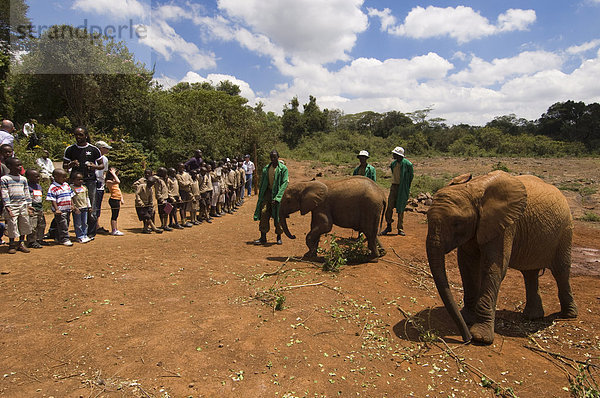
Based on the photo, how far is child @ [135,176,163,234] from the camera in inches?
353

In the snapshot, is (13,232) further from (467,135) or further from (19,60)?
(467,135)

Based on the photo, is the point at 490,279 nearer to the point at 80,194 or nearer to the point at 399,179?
the point at 399,179

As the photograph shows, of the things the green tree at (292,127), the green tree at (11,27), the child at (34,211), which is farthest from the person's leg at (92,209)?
the green tree at (292,127)

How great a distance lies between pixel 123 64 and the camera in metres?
19.9

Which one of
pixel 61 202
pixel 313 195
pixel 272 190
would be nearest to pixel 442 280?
pixel 313 195

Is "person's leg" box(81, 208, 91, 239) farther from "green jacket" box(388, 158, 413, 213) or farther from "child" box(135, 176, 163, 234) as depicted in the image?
"green jacket" box(388, 158, 413, 213)

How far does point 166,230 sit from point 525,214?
325 inches

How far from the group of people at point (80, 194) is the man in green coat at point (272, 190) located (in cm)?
271


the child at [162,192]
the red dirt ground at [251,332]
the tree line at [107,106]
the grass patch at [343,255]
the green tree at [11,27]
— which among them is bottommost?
the red dirt ground at [251,332]

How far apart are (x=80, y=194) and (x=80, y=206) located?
0.25 meters

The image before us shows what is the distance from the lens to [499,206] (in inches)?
163

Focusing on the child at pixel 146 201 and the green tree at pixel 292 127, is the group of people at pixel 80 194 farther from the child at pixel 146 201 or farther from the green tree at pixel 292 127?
the green tree at pixel 292 127

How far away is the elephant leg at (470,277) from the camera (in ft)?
15.3

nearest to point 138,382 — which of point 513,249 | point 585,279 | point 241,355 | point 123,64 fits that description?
point 241,355
